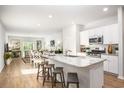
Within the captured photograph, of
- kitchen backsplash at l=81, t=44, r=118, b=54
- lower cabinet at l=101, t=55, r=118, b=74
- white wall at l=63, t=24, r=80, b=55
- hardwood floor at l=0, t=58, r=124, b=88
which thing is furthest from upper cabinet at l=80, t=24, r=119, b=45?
hardwood floor at l=0, t=58, r=124, b=88

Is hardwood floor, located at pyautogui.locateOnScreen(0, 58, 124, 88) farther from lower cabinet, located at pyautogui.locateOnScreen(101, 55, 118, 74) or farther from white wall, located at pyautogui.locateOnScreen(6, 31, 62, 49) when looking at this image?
white wall, located at pyautogui.locateOnScreen(6, 31, 62, 49)

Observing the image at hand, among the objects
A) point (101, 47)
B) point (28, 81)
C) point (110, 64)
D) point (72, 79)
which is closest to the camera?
point (72, 79)

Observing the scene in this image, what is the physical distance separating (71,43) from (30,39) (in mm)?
6894

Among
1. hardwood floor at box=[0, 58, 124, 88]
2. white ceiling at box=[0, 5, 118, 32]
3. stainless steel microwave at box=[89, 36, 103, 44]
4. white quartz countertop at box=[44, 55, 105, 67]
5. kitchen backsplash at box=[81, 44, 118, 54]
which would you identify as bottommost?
hardwood floor at box=[0, 58, 124, 88]

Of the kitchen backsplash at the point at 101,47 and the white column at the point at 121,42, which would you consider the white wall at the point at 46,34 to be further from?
the white column at the point at 121,42

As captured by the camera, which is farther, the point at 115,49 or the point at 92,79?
the point at 115,49

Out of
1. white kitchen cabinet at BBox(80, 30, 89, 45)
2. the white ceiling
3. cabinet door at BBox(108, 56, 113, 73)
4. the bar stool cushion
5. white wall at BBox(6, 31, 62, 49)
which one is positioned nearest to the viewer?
the bar stool cushion

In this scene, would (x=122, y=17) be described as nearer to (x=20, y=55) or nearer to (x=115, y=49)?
(x=115, y=49)

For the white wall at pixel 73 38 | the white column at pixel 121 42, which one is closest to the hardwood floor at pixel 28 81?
the white column at pixel 121 42

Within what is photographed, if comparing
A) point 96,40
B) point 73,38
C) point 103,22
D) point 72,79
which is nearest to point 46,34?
point 73,38

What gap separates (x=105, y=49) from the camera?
5234 millimetres

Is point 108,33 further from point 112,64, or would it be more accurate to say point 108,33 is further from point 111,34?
point 112,64

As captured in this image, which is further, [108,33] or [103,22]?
[103,22]
